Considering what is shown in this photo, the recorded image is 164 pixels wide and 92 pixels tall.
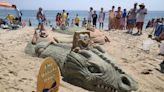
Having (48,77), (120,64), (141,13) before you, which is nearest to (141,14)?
(141,13)

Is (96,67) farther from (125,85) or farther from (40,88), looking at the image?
(40,88)

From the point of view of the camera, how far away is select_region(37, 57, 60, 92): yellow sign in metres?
3.51

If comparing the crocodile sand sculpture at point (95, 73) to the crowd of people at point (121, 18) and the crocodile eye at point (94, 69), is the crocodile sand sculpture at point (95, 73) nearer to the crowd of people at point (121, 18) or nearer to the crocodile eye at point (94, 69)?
the crocodile eye at point (94, 69)

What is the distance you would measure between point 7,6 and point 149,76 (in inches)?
731

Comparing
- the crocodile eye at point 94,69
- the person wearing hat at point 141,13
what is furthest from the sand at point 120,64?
the person wearing hat at point 141,13

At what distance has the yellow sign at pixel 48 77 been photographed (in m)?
3.51

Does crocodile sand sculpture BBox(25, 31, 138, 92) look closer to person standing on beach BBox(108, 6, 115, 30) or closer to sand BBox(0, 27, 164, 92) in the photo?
sand BBox(0, 27, 164, 92)

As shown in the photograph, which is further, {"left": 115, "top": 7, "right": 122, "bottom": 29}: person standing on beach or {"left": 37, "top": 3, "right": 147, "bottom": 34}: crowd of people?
{"left": 115, "top": 7, "right": 122, "bottom": 29}: person standing on beach

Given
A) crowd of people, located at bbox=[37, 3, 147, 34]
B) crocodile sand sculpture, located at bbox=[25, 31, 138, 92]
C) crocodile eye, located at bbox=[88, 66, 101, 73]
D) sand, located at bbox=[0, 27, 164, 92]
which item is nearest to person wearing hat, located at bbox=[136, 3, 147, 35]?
crowd of people, located at bbox=[37, 3, 147, 34]

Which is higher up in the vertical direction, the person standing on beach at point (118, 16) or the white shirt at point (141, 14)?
the white shirt at point (141, 14)

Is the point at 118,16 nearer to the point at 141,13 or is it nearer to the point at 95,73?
the point at 141,13

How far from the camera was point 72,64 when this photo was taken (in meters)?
6.30

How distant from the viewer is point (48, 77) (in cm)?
364

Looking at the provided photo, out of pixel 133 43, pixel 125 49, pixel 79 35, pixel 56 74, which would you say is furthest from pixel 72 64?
pixel 133 43
